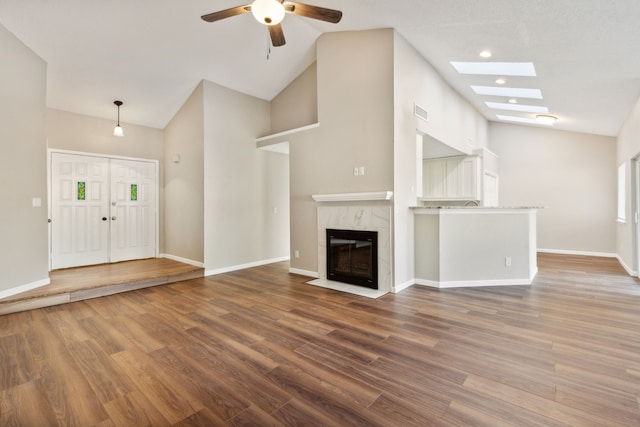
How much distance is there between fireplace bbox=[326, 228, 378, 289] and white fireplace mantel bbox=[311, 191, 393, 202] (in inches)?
19.7

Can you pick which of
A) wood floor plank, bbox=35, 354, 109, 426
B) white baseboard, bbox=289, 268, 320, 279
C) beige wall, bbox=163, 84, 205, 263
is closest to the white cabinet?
white baseboard, bbox=289, 268, 320, 279

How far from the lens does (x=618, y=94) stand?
483 cm

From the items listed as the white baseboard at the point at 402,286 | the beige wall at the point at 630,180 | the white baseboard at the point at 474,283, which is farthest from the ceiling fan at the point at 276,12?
the beige wall at the point at 630,180

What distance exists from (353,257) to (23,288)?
4527 millimetres

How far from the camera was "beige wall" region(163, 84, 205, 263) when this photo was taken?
5695mm

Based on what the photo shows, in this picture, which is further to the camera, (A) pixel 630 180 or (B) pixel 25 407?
(A) pixel 630 180

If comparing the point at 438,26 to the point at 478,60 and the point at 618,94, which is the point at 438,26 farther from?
the point at 618,94

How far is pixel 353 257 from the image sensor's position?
4.96 m

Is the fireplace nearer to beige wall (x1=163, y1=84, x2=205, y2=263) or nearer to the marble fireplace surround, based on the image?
the marble fireplace surround

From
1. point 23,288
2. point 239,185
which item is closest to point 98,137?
point 239,185

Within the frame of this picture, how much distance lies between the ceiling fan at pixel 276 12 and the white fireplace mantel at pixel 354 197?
227 cm

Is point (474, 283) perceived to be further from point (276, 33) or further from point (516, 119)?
point (516, 119)

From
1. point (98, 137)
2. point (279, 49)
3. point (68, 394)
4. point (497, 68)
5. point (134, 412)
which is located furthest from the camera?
point (98, 137)

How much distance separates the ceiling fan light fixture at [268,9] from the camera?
247cm
